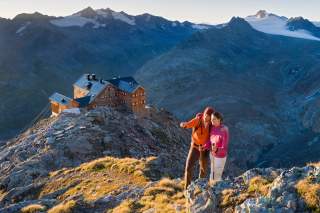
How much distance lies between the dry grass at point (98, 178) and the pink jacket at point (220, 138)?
1039cm

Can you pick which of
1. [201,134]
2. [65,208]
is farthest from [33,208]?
[201,134]

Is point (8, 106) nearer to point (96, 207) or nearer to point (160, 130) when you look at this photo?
point (160, 130)

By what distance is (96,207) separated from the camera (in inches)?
977

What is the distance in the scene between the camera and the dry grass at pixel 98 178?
29734 mm

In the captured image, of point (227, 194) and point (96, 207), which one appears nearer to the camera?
point (227, 194)

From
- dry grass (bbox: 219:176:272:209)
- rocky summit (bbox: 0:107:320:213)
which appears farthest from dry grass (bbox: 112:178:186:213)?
dry grass (bbox: 219:176:272:209)

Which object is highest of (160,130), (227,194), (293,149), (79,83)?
(227,194)

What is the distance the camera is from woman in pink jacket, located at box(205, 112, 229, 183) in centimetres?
1867

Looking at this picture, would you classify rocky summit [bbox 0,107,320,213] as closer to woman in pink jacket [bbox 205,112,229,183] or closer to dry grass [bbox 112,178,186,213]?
Answer: dry grass [bbox 112,178,186,213]

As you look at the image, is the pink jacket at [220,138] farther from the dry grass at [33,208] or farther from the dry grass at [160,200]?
the dry grass at [33,208]

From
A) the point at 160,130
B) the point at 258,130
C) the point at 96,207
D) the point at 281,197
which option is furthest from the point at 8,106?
the point at 281,197

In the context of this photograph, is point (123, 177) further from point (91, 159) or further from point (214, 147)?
point (91, 159)

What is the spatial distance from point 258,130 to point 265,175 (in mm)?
157254

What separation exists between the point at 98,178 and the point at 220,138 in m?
17.1
